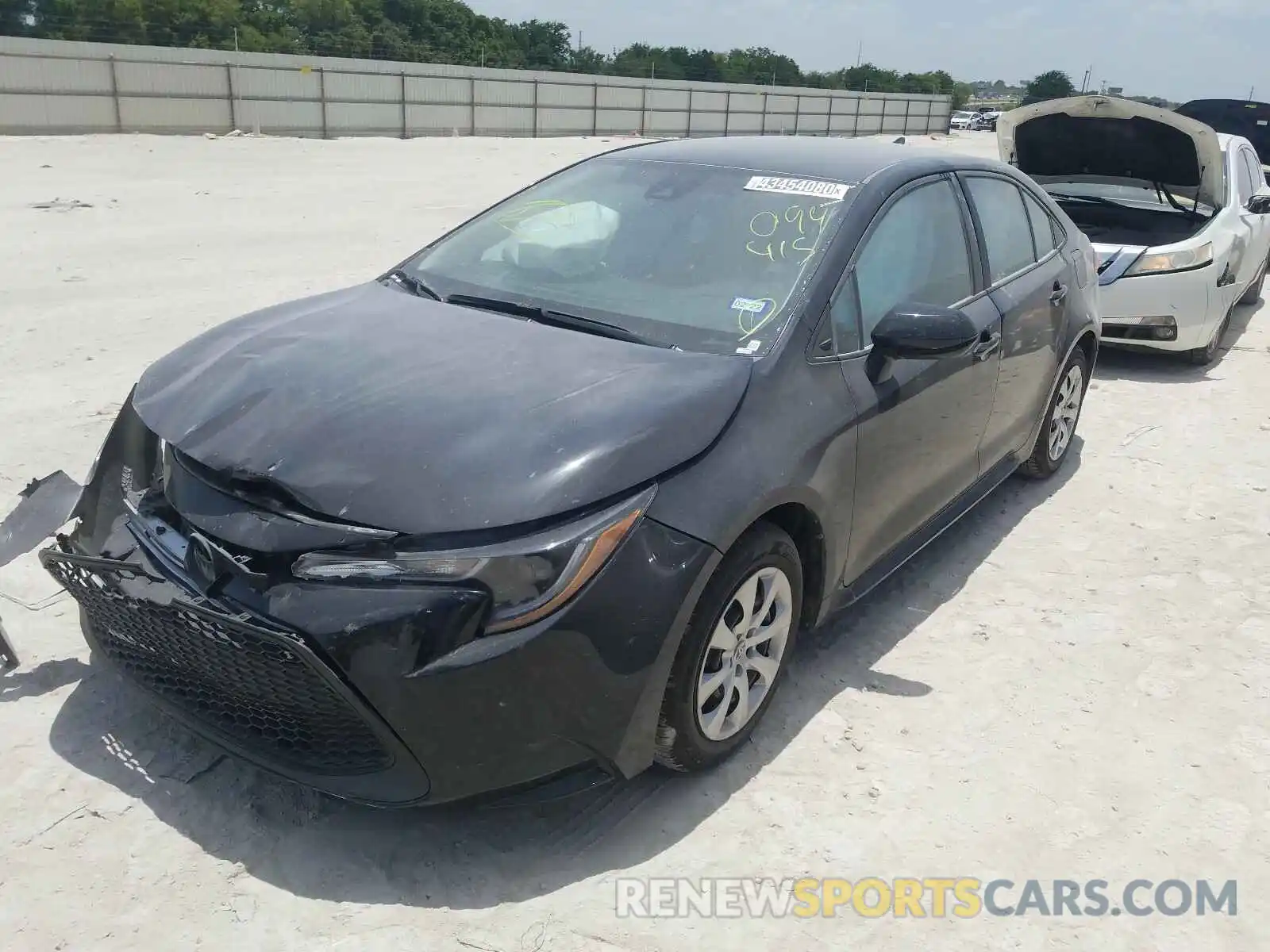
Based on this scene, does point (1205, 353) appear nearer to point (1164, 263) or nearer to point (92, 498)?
point (1164, 263)

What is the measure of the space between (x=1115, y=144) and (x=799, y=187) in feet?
18.4

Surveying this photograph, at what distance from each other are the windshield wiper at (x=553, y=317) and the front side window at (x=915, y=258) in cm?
68

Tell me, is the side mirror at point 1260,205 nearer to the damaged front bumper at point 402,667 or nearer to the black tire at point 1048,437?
the black tire at point 1048,437

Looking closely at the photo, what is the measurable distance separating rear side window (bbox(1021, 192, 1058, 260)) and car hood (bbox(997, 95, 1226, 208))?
332cm

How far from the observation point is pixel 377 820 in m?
2.72

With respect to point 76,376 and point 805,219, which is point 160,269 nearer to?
point 76,376

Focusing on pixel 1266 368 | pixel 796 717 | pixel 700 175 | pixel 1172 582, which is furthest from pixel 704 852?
pixel 1266 368

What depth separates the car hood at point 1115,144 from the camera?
7637 millimetres

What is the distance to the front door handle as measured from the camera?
3905 millimetres

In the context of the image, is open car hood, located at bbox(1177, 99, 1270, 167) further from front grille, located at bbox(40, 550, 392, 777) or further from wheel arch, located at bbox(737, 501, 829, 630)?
front grille, located at bbox(40, 550, 392, 777)

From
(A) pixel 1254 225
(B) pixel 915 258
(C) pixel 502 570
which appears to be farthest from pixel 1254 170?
(C) pixel 502 570

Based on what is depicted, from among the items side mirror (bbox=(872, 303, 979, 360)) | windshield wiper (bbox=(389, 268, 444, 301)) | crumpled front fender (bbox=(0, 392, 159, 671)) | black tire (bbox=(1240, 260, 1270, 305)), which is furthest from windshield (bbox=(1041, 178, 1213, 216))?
crumpled front fender (bbox=(0, 392, 159, 671))

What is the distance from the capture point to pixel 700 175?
3.75 m

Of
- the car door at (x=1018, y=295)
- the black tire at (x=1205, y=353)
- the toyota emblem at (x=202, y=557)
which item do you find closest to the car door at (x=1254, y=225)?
the black tire at (x=1205, y=353)
